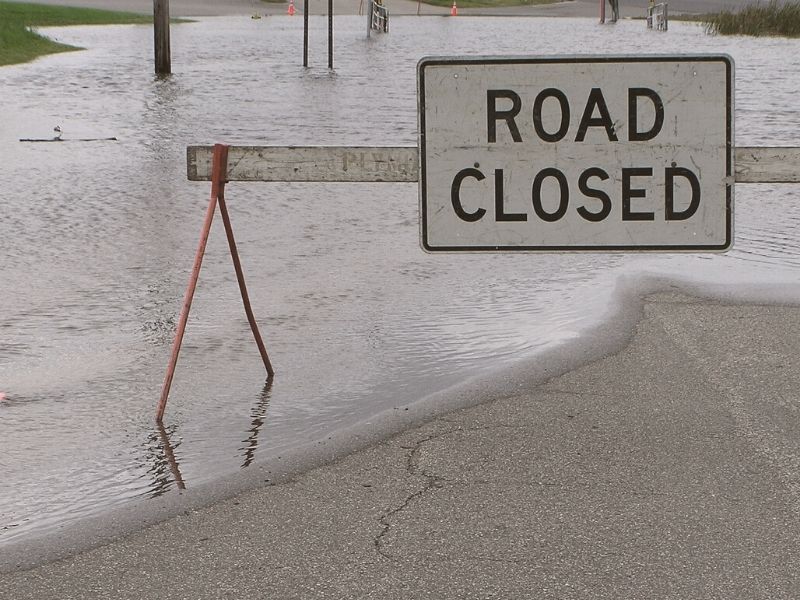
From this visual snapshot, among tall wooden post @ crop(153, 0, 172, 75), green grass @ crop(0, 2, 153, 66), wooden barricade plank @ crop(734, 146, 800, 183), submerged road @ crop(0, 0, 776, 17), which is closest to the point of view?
wooden barricade plank @ crop(734, 146, 800, 183)

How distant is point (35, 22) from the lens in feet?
153

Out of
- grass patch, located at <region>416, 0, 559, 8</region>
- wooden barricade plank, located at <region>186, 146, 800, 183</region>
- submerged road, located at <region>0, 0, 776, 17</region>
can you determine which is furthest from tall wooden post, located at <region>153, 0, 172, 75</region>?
grass patch, located at <region>416, 0, 559, 8</region>

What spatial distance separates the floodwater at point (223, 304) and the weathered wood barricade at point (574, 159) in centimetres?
59

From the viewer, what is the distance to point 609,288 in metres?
8.92

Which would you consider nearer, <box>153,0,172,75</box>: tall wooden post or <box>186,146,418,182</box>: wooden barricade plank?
<box>186,146,418,182</box>: wooden barricade plank

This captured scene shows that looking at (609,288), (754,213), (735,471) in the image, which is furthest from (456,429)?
(754,213)

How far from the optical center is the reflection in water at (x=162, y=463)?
211 inches

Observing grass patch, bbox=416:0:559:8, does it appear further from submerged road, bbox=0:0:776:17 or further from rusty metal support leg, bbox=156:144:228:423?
rusty metal support leg, bbox=156:144:228:423

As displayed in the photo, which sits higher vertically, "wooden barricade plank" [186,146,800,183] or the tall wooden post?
the tall wooden post

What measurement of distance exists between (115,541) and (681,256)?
6024mm

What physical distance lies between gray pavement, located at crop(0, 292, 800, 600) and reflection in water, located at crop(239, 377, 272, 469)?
0.35 m

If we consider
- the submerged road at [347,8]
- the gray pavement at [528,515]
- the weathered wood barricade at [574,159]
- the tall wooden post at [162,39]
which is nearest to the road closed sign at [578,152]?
the weathered wood barricade at [574,159]

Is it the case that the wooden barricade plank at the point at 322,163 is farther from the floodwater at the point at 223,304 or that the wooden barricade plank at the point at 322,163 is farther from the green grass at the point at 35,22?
the green grass at the point at 35,22

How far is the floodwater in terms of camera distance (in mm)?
5926
